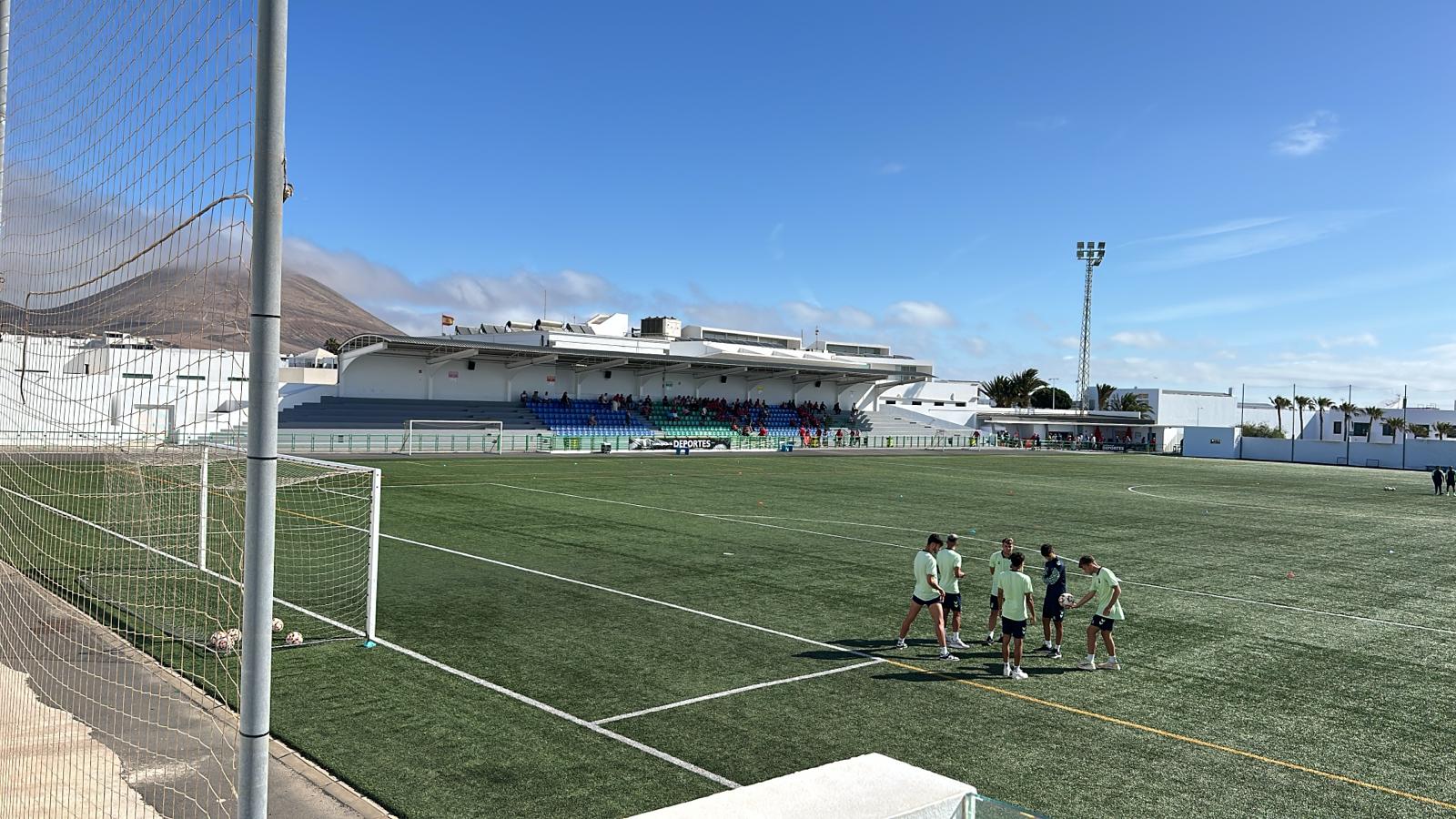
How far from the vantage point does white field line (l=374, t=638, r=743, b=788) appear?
295 inches

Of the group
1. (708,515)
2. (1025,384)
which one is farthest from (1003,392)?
(708,515)

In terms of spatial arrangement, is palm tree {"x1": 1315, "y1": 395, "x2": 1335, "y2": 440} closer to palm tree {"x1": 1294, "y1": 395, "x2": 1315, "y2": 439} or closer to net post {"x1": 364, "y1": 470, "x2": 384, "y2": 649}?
palm tree {"x1": 1294, "y1": 395, "x2": 1315, "y2": 439}

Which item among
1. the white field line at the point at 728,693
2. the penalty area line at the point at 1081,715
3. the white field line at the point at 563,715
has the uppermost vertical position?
the penalty area line at the point at 1081,715

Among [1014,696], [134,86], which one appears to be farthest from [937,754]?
[134,86]

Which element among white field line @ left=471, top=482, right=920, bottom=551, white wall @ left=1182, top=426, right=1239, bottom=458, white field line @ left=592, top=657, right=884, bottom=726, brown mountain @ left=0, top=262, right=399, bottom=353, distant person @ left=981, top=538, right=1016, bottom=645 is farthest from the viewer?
white wall @ left=1182, top=426, right=1239, bottom=458

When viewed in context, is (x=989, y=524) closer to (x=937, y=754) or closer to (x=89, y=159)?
(x=937, y=754)

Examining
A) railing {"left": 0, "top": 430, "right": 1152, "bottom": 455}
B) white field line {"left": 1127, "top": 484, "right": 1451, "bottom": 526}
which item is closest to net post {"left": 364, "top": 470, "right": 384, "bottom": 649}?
white field line {"left": 1127, "top": 484, "right": 1451, "bottom": 526}

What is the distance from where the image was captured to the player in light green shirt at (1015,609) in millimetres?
10375

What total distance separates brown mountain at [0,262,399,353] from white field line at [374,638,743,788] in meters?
4.38

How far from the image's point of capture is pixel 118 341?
7027 millimetres

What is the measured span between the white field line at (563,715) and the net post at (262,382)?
4.69 meters

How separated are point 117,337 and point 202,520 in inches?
227

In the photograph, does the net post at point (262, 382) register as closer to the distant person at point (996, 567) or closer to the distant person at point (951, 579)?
the distant person at point (996, 567)

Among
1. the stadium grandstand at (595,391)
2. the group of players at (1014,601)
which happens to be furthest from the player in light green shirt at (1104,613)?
the stadium grandstand at (595,391)
